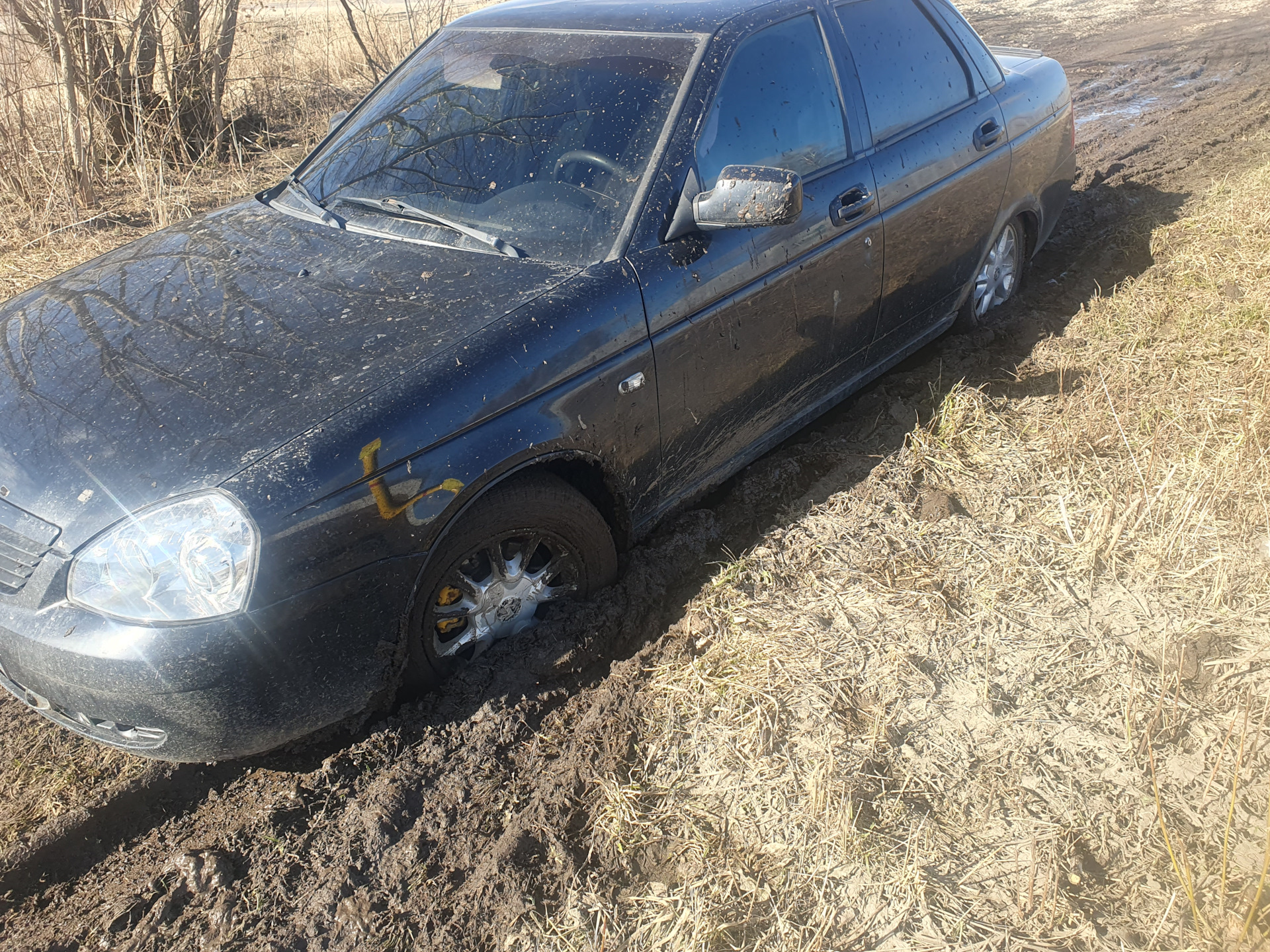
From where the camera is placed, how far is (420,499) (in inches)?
83.5

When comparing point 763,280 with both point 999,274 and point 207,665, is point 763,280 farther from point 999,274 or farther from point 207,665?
point 999,274

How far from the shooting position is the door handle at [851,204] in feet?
10.2

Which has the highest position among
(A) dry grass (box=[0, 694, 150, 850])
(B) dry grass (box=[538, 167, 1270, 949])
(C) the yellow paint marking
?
(C) the yellow paint marking

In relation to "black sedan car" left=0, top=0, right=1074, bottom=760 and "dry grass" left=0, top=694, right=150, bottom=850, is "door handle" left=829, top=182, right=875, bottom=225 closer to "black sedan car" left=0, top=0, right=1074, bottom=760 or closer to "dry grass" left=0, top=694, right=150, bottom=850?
"black sedan car" left=0, top=0, right=1074, bottom=760

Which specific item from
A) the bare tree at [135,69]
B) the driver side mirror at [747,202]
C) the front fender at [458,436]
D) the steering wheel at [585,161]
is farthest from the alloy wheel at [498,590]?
the bare tree at [135,69]

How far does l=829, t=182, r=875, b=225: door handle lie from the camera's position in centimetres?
312

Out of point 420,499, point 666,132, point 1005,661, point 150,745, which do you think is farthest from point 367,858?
point 666,132

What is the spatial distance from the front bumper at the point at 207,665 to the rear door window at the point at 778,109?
1672 millimetres

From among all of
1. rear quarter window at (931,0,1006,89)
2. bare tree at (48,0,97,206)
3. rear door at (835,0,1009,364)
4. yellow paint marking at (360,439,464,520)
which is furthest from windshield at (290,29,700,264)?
bare tree at (48,0,97,206)

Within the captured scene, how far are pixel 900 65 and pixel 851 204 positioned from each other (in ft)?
→ 2.79

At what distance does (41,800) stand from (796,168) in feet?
9.87

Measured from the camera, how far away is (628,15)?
10.0ft

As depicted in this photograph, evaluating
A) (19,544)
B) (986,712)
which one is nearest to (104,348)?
(19,544)

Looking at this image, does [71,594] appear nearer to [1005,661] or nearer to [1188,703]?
[1005,661]
